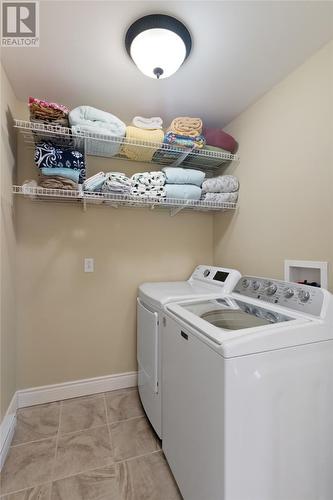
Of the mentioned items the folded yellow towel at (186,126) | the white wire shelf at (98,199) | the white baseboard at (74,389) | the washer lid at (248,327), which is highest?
the folded yellow towel at (186,126)

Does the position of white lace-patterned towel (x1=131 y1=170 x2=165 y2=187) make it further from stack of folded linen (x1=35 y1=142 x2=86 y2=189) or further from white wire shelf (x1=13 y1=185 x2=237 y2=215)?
stack of folded linen (x1=35 y1=142 x2=86 y2=189)

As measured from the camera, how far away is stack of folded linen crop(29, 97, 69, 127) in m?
1.47

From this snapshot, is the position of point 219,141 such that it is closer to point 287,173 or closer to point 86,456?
point 287,173

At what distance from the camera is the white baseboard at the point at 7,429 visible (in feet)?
4.61

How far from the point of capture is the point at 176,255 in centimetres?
237

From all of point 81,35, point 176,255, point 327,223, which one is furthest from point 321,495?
point 81,35

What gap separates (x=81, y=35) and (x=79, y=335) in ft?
6.84

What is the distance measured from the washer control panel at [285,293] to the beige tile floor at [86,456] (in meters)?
1.14

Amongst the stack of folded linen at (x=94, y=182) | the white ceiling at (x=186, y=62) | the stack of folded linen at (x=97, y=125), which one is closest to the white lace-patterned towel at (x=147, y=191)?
the stack of folded linen at (x=94, y=182)

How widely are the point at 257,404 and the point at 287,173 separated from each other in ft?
4.53

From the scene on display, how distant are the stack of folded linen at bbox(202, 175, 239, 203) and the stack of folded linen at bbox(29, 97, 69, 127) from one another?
114 centimetres

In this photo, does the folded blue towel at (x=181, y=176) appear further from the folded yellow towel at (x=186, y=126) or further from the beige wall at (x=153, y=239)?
the beige wall at (x=153, y=239)

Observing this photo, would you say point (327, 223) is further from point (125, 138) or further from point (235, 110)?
point (125, 138)

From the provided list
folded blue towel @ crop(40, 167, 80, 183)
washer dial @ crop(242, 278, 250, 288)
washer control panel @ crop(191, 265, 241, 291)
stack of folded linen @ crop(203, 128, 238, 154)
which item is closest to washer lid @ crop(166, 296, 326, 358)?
washer dial @ crop(242, 278, 250, 288)
